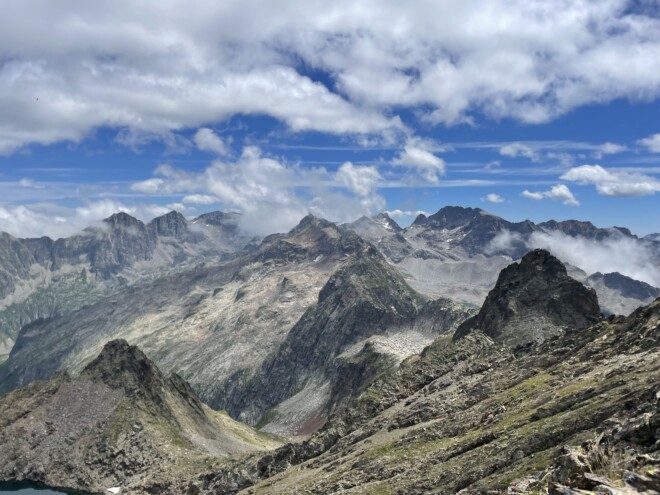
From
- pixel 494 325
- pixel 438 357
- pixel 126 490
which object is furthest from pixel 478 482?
pixel 126 490

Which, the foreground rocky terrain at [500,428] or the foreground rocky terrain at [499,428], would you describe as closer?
the foreground rocky terrain at [500,428]

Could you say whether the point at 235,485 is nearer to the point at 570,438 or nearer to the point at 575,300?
the point at 570,438

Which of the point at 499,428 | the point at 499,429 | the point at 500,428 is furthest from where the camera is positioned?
the point at 499,428

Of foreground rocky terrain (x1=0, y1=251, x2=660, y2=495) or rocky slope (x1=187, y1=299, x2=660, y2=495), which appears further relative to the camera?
foreground rocky terrain (x1=0, y1=251, x2=660, y2=495)

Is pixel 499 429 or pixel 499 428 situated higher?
pixel 499 429

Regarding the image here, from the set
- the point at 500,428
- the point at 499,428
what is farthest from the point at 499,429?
the point at 499,428

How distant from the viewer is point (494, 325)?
197875 mm

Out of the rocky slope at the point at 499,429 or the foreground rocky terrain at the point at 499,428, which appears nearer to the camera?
the rocky slope at the point at 499,429

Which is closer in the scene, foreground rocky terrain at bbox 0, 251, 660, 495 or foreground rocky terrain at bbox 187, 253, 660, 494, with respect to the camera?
foreground rocky terrain at bbox 187, 253, 660, 494

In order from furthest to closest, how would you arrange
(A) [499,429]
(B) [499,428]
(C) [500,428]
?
1. (B) [499,428]
2. (C) [500,428]
3. (A) [499,429]

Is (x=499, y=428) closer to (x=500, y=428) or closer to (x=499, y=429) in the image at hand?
(x=500, y=428)

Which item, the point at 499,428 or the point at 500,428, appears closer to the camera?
the point at 500,428

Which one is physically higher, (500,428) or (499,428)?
(500,428)

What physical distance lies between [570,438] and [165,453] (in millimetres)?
171537
